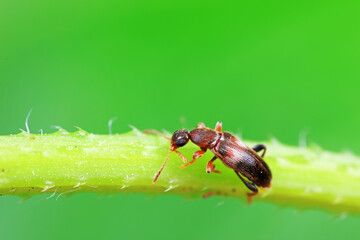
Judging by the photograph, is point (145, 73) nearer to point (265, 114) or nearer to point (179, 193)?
point (265, 114)

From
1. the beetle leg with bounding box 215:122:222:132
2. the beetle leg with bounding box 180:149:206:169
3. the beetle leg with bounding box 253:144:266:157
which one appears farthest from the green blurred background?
the beetle leg with bounding box 180:149:206:169

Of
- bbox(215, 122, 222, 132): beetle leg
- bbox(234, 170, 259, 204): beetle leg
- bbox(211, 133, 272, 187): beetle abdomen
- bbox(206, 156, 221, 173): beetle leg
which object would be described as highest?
bbox(215, 122, 222, 132): beetle leg

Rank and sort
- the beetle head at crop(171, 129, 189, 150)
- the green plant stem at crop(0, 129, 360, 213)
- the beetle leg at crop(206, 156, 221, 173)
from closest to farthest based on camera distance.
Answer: the green plant stem at crop(0, 129, 360, 213) < the beetle leg at crop(206, 156, 221, 173) < the beetle head at crop(171, 129, 189, 150)

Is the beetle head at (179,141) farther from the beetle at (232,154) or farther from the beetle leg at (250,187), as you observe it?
the beetle leg at (250,187)

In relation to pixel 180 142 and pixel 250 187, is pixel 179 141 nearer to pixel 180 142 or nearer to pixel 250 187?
pixel 180 142

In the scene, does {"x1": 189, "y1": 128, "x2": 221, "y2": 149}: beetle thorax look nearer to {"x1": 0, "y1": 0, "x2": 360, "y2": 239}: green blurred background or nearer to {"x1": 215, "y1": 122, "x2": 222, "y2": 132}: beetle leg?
{"x1": 215, "y1": 122, "x2": 222, "y2": 132}: beetle leg

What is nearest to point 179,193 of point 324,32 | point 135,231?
point 135,231

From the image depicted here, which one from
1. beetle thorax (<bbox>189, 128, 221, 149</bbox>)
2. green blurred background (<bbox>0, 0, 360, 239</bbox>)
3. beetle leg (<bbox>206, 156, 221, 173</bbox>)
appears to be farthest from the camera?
green blurred background (<bbox>0, 0, 360, 239</bbox>)
